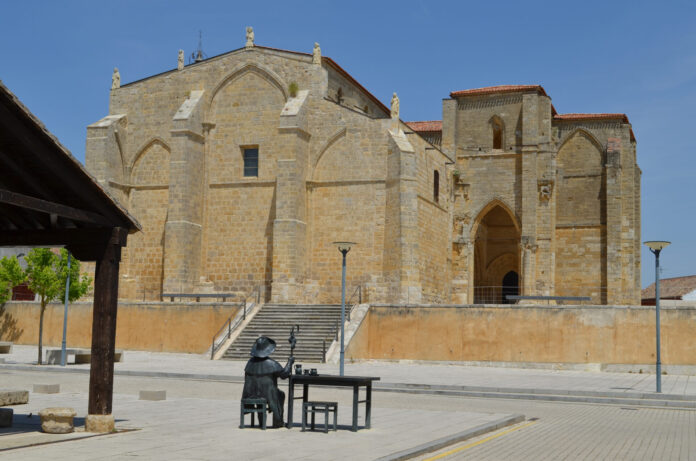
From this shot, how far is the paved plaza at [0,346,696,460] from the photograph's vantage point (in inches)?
334

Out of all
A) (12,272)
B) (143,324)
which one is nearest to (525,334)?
(143,324)

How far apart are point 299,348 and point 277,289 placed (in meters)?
6.37

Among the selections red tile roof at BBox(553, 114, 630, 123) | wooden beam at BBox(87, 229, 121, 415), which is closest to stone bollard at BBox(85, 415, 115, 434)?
wooden beam at BBox(87, 229, 121, 415)

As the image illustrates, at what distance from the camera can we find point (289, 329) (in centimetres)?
2798

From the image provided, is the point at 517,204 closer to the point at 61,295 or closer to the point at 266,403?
the point at 61,295

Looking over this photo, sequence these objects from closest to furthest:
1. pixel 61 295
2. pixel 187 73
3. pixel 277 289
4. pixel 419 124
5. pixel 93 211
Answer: pixel 93 211 → pixel 61 295 → pixel 277 289 → pixel 187 73 → pixel 419 124

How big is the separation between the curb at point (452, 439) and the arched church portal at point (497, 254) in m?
33.8

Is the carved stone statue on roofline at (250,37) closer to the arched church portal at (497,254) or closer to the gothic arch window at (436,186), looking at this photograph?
the gothic arch window at (436,186)

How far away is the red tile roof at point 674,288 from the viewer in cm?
5364

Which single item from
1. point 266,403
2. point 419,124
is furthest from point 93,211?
point 419,124

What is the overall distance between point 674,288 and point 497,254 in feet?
57.7

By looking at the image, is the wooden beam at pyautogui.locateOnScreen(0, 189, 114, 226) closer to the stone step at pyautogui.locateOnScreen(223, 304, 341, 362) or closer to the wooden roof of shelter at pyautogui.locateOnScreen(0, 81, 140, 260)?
the wooden roof of shelter at pyautogui.locateOnScreen(0, 81, 140, 260)

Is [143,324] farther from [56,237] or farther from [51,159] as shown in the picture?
[51,159]

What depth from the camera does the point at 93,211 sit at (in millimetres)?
9805
